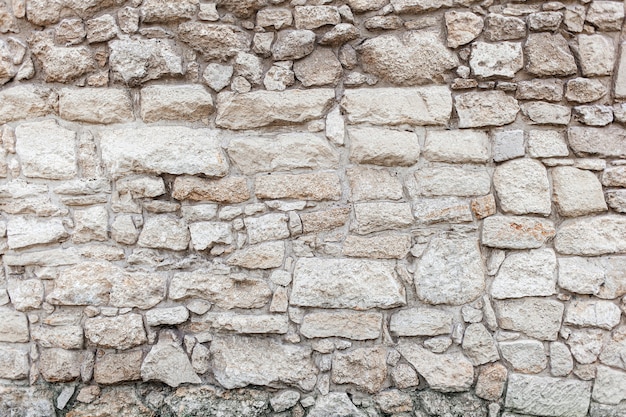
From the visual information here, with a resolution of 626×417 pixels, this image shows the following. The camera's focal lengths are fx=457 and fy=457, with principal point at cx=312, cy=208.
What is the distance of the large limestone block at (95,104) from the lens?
2141mm

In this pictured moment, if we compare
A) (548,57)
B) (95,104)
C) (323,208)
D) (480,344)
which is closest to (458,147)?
(548,57)

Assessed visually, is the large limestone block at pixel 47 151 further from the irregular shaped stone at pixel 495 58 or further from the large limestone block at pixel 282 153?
the irregular shaped stone at pixel 495 58

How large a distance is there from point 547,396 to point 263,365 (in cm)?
134

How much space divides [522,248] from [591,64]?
0.91m

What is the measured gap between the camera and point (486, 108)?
2127mm

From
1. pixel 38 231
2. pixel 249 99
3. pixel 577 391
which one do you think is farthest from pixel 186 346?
pixel 577 391

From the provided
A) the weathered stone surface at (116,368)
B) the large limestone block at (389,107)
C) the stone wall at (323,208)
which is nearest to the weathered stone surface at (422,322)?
the stone wall at (323,208)

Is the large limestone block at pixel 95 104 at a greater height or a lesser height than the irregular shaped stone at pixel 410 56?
lesser

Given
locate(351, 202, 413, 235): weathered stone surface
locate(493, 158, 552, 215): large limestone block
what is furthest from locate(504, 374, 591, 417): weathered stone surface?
locate(351, 202, 413, 235): weathered stone surface

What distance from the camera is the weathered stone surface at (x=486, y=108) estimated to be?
2.12m

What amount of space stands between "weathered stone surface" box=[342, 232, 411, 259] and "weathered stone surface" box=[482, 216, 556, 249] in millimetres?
384

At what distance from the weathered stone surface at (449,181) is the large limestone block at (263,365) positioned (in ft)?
3.11

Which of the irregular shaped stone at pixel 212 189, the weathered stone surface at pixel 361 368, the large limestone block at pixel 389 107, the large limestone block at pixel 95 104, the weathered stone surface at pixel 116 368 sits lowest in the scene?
the weathered stone surface at pixel 116 368

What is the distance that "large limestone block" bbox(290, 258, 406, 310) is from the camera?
2.14 meters
